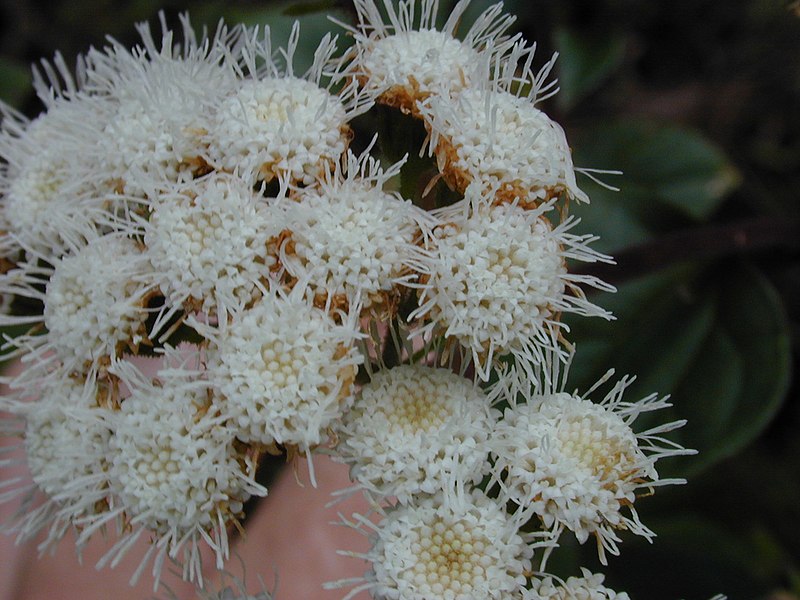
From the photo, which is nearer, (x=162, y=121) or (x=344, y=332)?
(x=344, y=332)

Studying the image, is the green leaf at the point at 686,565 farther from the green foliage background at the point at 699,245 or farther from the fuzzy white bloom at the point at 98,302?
the fuzzy white bloom at the point at 98,302

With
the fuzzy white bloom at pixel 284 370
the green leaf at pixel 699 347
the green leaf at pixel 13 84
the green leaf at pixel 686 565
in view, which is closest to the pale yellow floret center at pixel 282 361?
the fuzzy white bloom at pixel 284 370

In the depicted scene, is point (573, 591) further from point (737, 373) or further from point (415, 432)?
point (737, 373)

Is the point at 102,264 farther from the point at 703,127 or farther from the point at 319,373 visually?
the point at 703,127

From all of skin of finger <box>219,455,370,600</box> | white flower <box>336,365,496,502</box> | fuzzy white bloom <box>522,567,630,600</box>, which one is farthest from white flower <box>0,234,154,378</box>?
skin of finger <box>219,455,370,600</box>

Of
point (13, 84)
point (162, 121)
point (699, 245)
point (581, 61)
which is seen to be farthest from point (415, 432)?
point (13, 84)

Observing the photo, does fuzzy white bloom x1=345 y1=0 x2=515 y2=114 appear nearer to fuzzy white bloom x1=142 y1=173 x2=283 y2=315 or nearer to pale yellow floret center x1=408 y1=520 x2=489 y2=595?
fuzzy white bloom x1=142 y1=173 x2=283 y2=315
